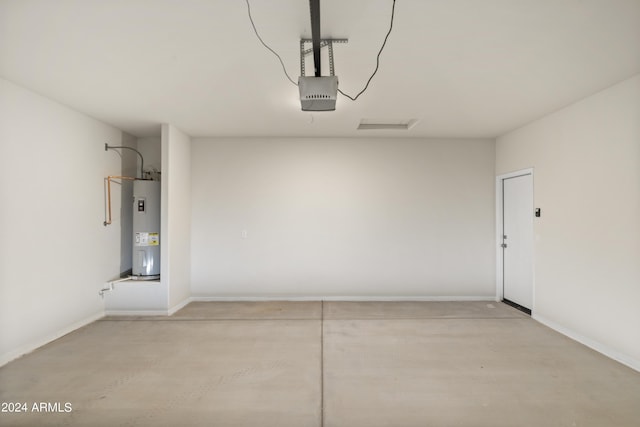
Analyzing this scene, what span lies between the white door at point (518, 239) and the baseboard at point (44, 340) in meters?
Answer: 5.87

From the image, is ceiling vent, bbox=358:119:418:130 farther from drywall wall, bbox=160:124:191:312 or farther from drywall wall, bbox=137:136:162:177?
drywall wall, bbox=137:136:162:177

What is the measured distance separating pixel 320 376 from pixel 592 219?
10.5ft

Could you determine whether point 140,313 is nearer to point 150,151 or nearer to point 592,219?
point 150,151

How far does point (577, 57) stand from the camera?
2.36 meters

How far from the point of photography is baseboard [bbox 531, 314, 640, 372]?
2.67 meters

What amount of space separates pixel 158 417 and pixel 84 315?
2483 millimetres

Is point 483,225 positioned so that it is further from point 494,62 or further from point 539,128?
point 494,62

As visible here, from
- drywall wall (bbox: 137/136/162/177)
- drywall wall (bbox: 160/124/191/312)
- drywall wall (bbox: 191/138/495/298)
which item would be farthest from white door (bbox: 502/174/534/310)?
drywall wall (bbox: 137/136/162/177)

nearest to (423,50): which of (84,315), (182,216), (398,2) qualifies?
(398,2)

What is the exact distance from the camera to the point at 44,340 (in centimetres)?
312

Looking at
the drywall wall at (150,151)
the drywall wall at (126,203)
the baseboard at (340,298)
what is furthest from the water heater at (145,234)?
the baseboard at (340,298)

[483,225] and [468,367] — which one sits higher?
[483,225]

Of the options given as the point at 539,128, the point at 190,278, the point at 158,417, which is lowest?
the point at 158,417

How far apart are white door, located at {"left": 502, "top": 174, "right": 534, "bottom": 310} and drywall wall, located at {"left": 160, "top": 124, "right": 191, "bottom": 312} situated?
4.97m
